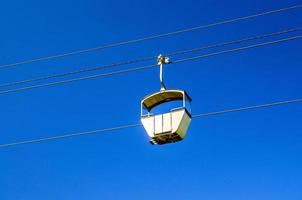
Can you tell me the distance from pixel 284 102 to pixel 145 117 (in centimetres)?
356

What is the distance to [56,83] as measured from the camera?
14.4 meters

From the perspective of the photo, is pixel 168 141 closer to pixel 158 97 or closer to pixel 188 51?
pixel 158 97

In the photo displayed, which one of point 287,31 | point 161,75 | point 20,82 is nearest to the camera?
point 287,31

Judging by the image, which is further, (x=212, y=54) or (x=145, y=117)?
(x=145, y=117)

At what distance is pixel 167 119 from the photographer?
13609 mm

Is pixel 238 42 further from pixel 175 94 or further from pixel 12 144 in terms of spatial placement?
pixel 12 144

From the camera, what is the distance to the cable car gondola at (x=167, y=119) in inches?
531

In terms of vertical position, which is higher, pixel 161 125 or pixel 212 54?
pixel 212 54

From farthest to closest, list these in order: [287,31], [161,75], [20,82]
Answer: [20,82] → [161,75] → [287,31]

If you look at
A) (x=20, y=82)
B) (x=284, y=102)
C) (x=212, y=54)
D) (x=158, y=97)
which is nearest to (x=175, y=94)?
(x=158, y=97)

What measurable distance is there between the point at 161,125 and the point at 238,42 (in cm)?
279

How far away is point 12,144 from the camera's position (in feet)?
47.9

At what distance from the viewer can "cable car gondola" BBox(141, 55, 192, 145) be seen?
13484mm

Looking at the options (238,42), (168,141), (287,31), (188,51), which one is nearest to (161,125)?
(168,141)
